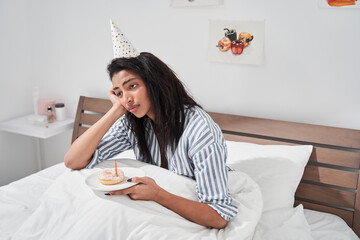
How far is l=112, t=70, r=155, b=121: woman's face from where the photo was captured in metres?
Answer: 1.32

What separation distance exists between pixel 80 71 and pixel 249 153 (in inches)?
52.0

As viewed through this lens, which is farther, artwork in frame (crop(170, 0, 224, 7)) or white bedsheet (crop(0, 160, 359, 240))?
artwork in frame (crop(170, 0, 224, 7))

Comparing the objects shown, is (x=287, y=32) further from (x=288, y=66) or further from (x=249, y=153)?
(x=249, y=153)

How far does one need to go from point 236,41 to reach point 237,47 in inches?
1.2

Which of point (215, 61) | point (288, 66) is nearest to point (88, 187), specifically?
point (215, 61)

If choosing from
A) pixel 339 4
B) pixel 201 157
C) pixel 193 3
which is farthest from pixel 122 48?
pixel 339 4

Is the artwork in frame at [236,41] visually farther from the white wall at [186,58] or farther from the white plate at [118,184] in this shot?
the white plate at [118,184]

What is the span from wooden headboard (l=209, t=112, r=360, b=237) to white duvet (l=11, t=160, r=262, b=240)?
49 cm

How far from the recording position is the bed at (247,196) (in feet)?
3.62

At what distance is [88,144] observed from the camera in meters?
1.44

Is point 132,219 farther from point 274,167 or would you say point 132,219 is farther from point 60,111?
point 60,111

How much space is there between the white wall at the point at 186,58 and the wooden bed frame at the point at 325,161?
94mm

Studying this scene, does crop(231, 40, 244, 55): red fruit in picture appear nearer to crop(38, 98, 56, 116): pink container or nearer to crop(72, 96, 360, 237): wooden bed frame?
crop(72, 96, 360, 237): wooden bed frame

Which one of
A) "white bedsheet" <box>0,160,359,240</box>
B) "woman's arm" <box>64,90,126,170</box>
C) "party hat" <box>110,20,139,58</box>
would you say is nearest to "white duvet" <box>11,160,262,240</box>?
"white bedsheet" <box>0,160,359,240</box>
